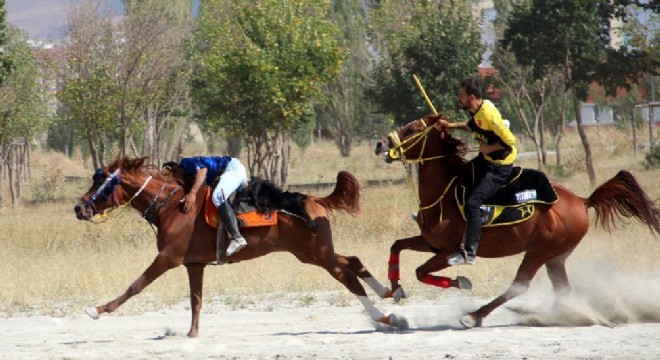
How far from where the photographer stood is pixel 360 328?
12062 millimetres

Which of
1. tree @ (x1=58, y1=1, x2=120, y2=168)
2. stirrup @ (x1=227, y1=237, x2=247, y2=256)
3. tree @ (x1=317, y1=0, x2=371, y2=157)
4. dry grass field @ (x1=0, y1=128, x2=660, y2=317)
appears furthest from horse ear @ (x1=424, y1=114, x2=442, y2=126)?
tree @ (x1=317, y1=0, x2=371, y2=157)

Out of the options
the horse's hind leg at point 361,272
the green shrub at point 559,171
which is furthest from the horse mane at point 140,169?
the green shrub at point 559,171

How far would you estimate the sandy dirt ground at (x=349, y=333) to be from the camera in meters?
10.0

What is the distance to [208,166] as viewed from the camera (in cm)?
1173

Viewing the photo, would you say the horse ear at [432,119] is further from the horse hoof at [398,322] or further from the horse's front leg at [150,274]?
the horse's front leg at [150,274]

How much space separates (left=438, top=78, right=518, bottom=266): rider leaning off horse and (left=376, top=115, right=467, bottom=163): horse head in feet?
0.32

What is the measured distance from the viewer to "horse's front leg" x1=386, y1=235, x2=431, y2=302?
11352 millimetres

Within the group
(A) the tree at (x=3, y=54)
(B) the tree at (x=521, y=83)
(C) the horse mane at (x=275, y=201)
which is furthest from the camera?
(B) the tree at (x=521, y=83)

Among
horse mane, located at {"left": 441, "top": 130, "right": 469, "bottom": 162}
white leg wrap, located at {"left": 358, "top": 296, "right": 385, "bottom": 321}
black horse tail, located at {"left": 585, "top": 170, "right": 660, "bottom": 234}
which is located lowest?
white leg wrap, located at {"left": 358, "top": 296, "right": 385, "bottom": 321}

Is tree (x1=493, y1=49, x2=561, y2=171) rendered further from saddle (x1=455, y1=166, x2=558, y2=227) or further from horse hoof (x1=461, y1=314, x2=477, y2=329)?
horse hoof (x1=461, y1=314, x2=477, y2=329)

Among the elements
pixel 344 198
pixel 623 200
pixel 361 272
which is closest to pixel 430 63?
pixel 623 200

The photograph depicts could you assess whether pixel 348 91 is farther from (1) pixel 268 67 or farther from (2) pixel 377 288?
(2) pixel 377 288

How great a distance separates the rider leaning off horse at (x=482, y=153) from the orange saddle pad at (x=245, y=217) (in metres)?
1.82

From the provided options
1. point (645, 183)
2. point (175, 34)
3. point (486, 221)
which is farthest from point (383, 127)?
point (486, 221)
